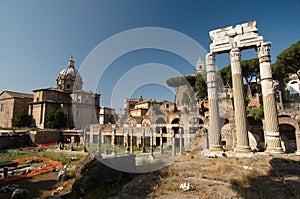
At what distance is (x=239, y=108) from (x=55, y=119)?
34124mm

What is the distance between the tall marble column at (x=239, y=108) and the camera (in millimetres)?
7949

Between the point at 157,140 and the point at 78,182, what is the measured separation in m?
19.8

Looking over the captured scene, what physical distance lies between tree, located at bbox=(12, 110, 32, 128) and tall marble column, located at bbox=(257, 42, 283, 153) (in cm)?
4142

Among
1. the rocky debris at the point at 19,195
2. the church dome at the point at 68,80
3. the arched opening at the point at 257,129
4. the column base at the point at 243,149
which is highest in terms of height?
the church dome at the point at 68,80

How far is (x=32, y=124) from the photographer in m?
36.0

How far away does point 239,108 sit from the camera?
27.5 ft

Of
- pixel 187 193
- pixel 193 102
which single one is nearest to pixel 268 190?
pixel 187 193

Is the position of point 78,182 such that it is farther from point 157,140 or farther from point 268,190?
point 157,140

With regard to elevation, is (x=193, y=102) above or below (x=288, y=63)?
below

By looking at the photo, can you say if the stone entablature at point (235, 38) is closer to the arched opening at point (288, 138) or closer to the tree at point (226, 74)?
the arched opening at point (288, 138)

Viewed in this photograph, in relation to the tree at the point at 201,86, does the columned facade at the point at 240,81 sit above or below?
below

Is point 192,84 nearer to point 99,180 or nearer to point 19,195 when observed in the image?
point 99,180

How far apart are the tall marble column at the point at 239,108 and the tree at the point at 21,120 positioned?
4025 centimetres

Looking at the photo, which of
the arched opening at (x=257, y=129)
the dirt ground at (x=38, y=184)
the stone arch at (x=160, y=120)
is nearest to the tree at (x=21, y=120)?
the stone arch at (x=160, y=120)
